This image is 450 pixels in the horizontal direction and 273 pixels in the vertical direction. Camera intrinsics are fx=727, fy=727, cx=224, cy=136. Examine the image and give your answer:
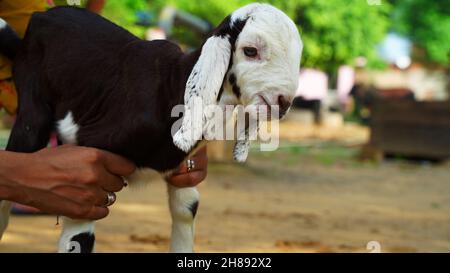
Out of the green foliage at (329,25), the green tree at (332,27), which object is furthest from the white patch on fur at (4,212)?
the green tree at (332,27)

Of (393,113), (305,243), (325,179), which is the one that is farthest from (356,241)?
(393,113)

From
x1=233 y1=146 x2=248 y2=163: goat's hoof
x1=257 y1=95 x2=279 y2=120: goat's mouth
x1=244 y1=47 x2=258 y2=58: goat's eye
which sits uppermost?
x1=244 y1=47 x2=258 y2=58: goat's eye

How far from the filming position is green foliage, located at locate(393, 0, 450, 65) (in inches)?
1289

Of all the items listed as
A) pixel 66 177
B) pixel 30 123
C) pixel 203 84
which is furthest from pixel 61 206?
pixel 203 84

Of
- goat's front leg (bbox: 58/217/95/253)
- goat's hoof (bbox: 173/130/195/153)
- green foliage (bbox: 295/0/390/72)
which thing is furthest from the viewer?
green foliage (bbox: 295/0/390/72)

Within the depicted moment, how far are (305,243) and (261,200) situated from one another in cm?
289

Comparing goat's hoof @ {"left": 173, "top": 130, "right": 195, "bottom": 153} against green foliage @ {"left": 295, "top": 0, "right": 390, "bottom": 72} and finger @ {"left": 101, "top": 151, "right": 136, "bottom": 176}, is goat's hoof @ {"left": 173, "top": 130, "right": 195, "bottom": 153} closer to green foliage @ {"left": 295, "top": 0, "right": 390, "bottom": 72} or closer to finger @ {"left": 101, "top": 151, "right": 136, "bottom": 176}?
finger @ {"left": 101, "top": 151, "right": 136, "bottom": 176}

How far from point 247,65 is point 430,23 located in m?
32.4

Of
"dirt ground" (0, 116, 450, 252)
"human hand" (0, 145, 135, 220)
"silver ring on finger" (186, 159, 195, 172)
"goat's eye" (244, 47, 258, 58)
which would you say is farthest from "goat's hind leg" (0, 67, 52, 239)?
"goat's eye" (244, 47, 258, 58)

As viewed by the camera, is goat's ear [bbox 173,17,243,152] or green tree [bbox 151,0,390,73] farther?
green tree [bbox 151,0,390,73]

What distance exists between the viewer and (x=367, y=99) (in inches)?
1148

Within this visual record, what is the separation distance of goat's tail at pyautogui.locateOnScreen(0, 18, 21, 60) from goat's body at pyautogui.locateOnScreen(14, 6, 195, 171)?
0.05 m

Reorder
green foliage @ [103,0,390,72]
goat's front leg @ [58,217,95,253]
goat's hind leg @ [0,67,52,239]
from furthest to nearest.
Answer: green foliage @ [103,0,390,72] < goat's hind leg @ [0,67,52,239] < goat's front leg @ [58,217,95,253]

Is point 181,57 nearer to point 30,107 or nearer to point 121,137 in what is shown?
point 121,137
